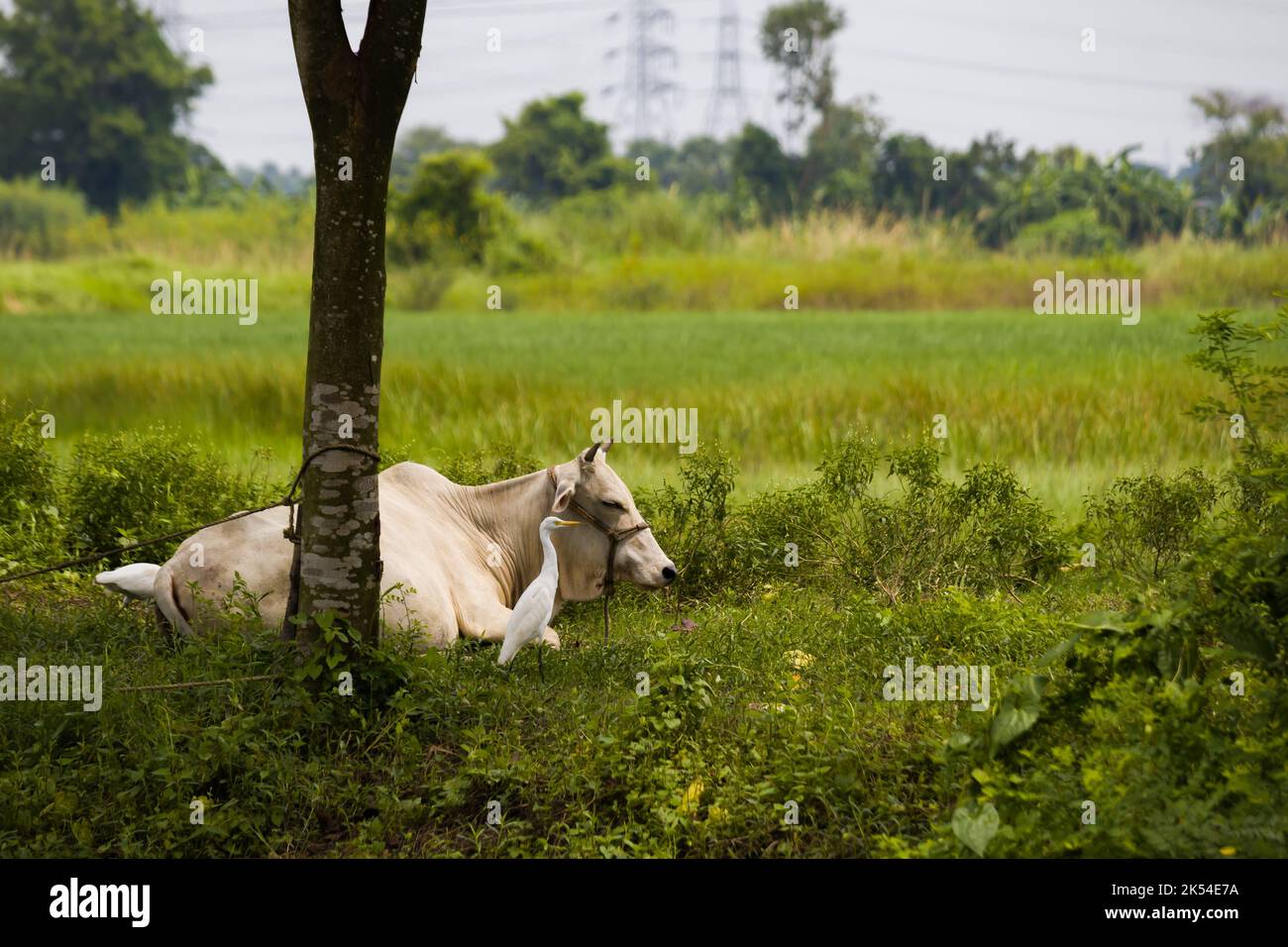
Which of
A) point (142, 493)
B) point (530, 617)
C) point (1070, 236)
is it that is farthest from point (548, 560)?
point (1070, 236)

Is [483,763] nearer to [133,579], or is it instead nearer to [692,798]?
[692,798]

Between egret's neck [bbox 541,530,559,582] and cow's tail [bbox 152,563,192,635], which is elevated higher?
egret's neck [bbox 541,530,559,582]

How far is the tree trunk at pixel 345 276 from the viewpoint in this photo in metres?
5.10

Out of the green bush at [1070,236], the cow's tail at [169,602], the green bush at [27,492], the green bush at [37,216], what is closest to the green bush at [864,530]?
the cow's tail at [169,602]

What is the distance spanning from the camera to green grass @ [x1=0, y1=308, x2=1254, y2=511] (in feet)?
35.2

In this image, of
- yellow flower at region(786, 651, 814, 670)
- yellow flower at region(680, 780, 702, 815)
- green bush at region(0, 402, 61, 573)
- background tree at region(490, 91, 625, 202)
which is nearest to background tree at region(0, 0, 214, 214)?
background tree at region(490, 91, 625, 202)

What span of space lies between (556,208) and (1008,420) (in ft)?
85.9

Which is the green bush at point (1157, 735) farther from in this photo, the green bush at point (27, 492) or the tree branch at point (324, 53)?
the green bush at point (27, 492)

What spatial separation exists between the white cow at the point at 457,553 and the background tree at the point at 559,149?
3605cm

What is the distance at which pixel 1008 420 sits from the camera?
11.0m

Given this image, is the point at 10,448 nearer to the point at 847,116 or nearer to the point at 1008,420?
the point at 1008,420

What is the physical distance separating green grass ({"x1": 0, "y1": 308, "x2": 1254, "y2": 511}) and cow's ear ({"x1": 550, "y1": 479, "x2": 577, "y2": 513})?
2141 mm

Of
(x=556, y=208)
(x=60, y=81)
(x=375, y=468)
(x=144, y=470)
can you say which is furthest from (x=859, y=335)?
(x=60, y=81)

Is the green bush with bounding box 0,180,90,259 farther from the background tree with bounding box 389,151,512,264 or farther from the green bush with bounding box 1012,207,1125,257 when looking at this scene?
the green bush with bounding box 1012,207,1125,257
